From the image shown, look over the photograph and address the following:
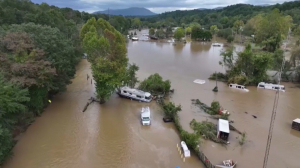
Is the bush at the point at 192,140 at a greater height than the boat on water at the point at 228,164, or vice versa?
the bush at the point at 192,140

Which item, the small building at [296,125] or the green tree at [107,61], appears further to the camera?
the green tree at [107,61]

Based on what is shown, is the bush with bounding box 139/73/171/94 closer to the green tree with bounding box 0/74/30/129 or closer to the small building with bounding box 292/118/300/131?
the small building with bounding box 292/118/300/131

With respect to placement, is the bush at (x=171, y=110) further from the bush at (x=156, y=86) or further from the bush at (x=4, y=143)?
the bush at (x=4, y=143)

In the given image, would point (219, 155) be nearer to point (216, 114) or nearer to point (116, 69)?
point (216, 114)

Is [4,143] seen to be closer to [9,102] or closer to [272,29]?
[9,102]

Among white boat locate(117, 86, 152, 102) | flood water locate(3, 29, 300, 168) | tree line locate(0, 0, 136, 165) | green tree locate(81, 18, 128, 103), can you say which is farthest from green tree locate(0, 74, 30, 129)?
white boat locate(117, 86, 152, 102)

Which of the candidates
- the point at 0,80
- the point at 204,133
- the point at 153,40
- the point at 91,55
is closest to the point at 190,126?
the point at 204,133

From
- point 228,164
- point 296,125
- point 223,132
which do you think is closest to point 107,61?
point 223,132

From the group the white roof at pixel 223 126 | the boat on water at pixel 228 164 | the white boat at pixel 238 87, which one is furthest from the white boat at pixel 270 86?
the boat on water at pixel 228 164
